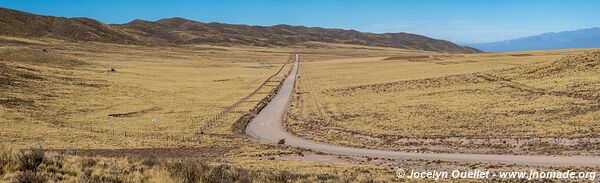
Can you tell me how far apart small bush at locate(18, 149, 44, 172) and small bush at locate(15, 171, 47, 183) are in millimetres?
999

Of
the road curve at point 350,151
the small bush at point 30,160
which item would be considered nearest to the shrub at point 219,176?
the small bush at point 30,160

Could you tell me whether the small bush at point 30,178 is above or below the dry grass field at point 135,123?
above

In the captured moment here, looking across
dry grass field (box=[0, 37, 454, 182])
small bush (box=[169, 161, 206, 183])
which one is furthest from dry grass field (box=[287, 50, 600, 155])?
small bush (box=[169, 161, 206, 183])

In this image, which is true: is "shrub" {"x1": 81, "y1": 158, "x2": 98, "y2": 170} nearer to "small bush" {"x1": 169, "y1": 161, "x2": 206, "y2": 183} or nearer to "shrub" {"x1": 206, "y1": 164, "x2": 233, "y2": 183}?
"small bush" {"x1": 169, "y1": 161, "x2": 206, "y2": 183}

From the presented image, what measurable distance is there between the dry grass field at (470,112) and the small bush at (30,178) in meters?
25.0

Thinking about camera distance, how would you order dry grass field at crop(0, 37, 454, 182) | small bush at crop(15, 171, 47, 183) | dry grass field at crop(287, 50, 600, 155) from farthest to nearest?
dry grass field at crop(287, 50, 600, 155)
dry grass field at crop(0, 37, 454, 182)
small bush at crop(15, 171, 47, 183)

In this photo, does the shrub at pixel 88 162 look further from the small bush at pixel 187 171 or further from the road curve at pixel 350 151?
the road curve at pixel 350 151

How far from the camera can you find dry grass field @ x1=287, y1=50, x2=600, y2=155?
33.7m

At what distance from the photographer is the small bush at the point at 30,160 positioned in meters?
13.9

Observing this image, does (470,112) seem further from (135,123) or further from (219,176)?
(219,176)

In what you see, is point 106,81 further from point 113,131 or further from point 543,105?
point 543,105

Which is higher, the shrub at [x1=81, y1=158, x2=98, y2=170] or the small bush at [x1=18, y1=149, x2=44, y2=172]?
the small bush at [x1=18, y1=149, x2=44, y2=172]

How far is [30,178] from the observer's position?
1247 centimetres

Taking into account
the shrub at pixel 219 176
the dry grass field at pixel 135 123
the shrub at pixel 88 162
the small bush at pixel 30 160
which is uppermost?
the small bush at pixel 30 160
